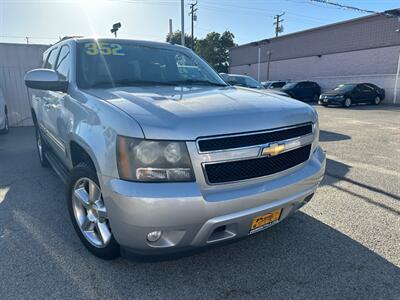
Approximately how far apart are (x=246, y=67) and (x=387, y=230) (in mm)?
38086

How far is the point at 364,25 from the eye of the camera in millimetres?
24844

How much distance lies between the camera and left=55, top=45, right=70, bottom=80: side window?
11.4ft

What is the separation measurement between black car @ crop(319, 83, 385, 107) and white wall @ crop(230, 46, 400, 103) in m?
3.10

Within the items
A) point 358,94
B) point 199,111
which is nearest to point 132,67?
point 199,111

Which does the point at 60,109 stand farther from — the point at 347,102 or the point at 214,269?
the point at 347,102

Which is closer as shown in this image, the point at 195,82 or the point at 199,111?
the point at 199,111

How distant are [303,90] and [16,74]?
19.4 meters

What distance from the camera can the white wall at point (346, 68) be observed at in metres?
23.1

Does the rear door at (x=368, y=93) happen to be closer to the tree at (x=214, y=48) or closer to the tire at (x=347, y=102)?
the tire at (x=347, y=102)

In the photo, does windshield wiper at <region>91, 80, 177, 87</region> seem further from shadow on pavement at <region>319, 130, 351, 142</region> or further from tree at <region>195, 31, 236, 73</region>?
tree at <region>195, 31, 236, 73</region>

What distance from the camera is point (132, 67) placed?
3391 millimetres

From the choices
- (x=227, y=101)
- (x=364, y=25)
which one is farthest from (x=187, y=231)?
(x=364, y=25)

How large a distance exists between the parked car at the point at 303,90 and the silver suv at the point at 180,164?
21359 mm

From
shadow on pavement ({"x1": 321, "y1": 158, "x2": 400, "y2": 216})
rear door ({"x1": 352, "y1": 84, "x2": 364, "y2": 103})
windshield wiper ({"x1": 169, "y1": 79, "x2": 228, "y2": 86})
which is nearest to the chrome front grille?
windshield wiper ({"x1": 169, "y1": 79, "x2": 228, "y2": 86})
